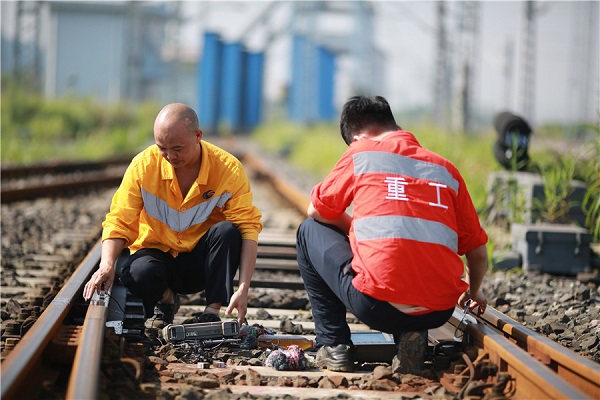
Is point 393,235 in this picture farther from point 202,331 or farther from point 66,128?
point 66,128

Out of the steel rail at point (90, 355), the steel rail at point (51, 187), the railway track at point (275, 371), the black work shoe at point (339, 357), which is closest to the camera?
the steel rail at point (90, 355)

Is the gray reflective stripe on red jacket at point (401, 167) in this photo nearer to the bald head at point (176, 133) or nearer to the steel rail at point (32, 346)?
the bald head at point (176, 133)

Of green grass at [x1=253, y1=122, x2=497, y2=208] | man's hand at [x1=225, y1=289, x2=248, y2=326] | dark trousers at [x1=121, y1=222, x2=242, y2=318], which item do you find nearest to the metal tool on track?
man's hand at [x1=225, y1=289, x2=248, y2=326]

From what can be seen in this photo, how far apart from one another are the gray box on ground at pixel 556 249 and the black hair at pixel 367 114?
3188 millimetres

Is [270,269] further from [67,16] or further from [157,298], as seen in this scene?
[67,16]

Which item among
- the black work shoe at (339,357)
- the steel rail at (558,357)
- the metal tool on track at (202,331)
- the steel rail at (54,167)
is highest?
the steel rail at (54,167)

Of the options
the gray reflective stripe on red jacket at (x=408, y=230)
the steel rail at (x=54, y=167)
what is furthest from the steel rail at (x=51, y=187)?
the gray reflective stripe on red jacket at (x=408, y=230)

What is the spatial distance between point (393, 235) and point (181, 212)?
129cm

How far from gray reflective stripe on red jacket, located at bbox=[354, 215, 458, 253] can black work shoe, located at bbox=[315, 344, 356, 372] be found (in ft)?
2.05

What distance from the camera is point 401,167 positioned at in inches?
147

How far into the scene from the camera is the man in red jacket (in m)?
3.67

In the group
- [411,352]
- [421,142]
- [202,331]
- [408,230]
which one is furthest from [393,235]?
[421,142]

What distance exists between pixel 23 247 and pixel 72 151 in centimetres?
1433

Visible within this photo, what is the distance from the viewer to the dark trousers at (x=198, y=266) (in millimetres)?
4426
